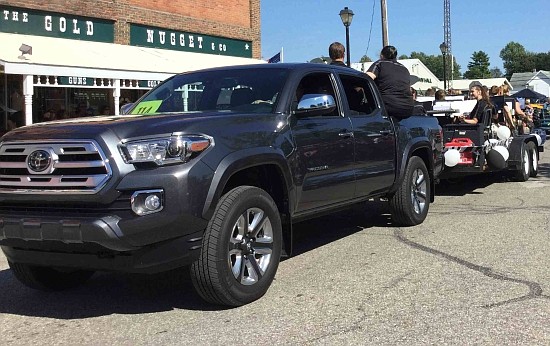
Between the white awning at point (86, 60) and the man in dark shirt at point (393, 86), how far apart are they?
7.38 meters

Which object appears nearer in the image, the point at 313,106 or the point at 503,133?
the point at 313,106

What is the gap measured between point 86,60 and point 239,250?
1032 centimetres

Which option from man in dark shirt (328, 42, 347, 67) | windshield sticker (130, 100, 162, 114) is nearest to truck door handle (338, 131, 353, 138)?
windshield sticker (130, 100, 162, 114)

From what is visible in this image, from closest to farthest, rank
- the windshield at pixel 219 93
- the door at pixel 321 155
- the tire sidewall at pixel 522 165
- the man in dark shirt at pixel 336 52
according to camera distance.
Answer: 1. the door at pixel 321 155
2. the windshield at pixel 219 93
3. the man in dark shirt at pixel 336 52
4. the tire sidewall at pixel 522 165

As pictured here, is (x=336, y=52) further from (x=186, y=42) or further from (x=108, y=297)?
(x=186, y=42)

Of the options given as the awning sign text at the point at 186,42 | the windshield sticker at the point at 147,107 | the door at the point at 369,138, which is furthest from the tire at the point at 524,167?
the awning sign text at the point at 186,42

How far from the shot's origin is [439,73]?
153125mm

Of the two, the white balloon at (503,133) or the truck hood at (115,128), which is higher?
the white balloon at (503,133)

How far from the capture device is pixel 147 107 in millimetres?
5527

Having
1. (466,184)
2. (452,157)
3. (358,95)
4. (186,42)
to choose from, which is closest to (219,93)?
(358,95)

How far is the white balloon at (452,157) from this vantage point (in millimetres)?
8859

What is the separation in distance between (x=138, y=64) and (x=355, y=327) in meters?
11.8

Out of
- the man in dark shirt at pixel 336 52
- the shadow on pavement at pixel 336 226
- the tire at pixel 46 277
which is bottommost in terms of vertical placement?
the tire at pixel 46 277

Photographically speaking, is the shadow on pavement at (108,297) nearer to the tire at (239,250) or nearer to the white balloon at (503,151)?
the tire at (239,250)
